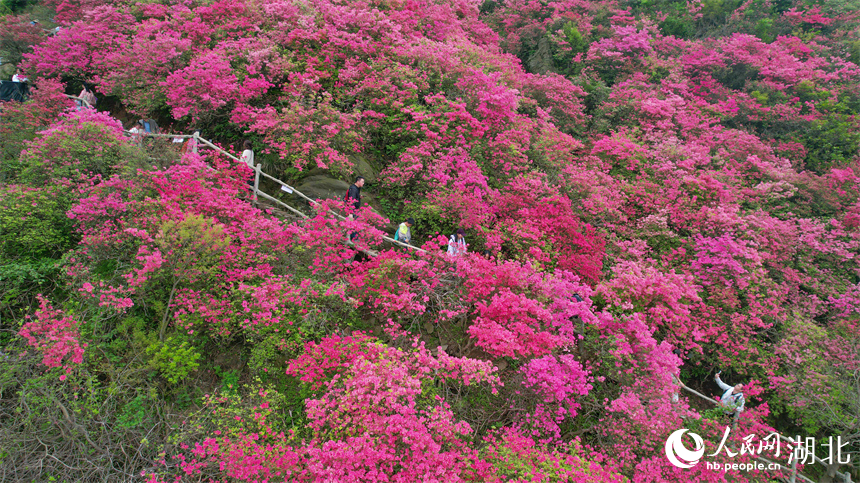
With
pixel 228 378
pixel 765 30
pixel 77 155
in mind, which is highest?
pixel 765 30

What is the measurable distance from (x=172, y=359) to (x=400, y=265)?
382 cm

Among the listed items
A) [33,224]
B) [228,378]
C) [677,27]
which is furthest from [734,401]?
[677,27]

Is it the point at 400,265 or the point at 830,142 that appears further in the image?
the point at 830,142

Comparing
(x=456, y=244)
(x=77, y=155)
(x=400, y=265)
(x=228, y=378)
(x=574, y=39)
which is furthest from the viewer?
(x=574, y=39)

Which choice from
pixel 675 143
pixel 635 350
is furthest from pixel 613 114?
pixel 635 350

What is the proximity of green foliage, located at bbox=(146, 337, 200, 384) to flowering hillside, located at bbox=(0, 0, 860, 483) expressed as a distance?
0.22 feet

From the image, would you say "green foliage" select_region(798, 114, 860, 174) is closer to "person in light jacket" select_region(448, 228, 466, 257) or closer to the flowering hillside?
the flowering hillside

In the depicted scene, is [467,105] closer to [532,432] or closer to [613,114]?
[613,114]

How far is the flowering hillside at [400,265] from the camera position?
5.20 meters

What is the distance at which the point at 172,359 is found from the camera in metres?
5.79

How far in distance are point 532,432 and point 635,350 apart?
2648 millimetres

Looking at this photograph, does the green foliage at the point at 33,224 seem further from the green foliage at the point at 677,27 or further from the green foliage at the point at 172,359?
the green foliage at the point at 677,27

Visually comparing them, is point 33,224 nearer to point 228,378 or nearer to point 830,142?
point 228,378

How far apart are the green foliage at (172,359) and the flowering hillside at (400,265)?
0.07m
